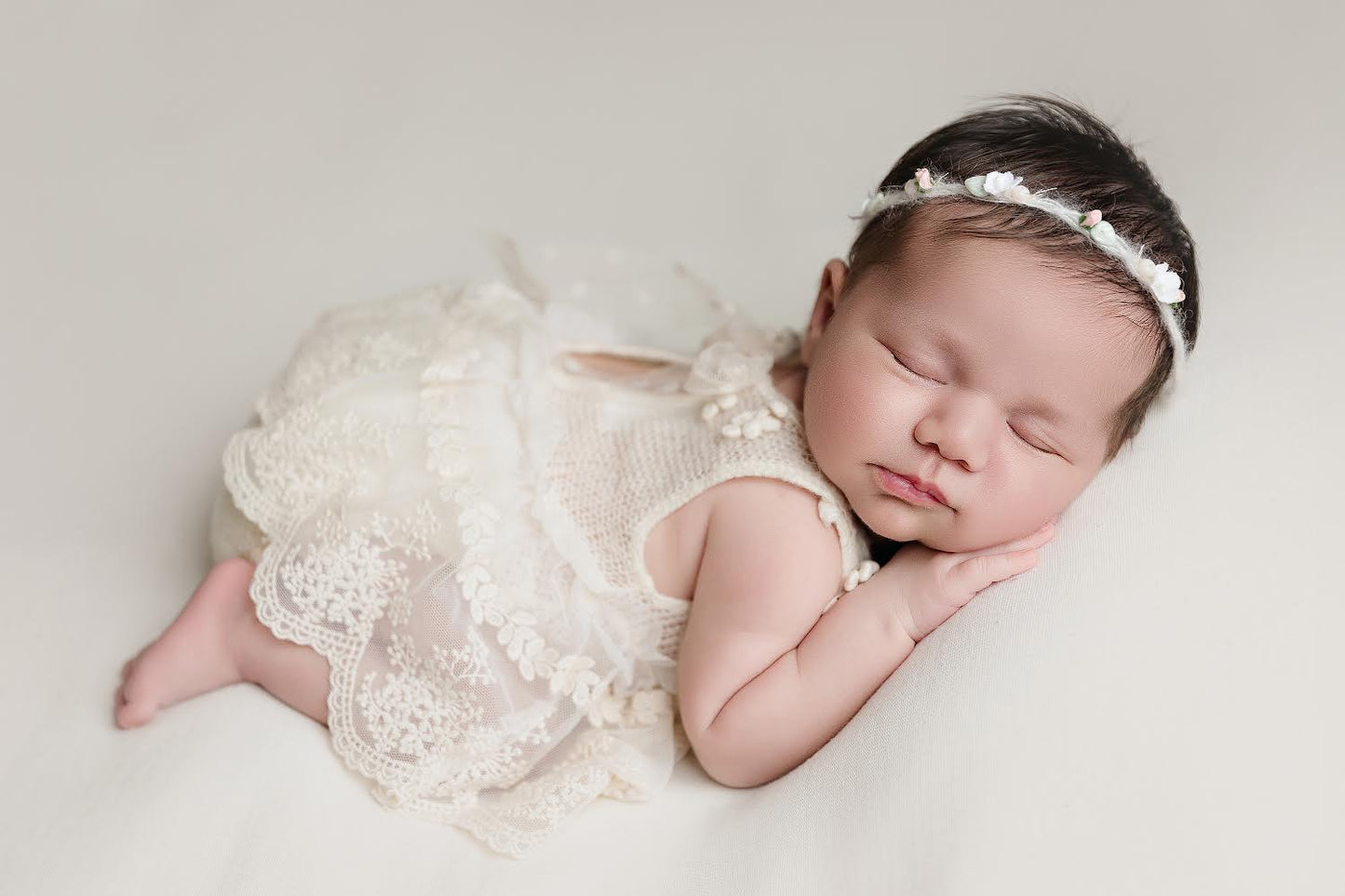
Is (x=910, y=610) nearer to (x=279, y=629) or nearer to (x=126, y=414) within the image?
(x=279, y=629)

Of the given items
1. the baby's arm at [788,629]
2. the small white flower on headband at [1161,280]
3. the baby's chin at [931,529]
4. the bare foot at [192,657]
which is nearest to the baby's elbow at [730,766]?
the baby's arm at [788,629]

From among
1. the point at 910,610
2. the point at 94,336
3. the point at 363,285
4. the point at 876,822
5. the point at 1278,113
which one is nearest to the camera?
the point at 876,822

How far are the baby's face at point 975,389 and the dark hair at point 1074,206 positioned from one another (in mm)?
23

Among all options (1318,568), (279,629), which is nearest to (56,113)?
(279,629)

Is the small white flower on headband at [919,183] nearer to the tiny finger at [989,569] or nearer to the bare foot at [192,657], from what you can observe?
the tiny finger at [989,569]

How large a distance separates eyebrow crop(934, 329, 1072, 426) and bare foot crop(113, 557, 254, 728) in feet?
2.95

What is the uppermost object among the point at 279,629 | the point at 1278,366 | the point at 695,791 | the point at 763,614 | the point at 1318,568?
the point at 1278,366

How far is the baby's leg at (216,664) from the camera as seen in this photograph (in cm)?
158

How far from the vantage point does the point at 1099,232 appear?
4.69 feet

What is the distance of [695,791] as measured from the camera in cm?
158

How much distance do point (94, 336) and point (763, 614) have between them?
134cm

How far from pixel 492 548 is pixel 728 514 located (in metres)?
0.29

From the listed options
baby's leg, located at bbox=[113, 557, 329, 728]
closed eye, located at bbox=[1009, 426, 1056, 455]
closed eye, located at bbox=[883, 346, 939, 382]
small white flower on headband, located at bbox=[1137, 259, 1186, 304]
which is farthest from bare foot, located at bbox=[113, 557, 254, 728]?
small white flower on headband, located at bbox=[1137, 259, 1186, 304]

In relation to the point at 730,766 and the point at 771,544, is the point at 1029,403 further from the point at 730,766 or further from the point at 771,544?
the point at 730,766
